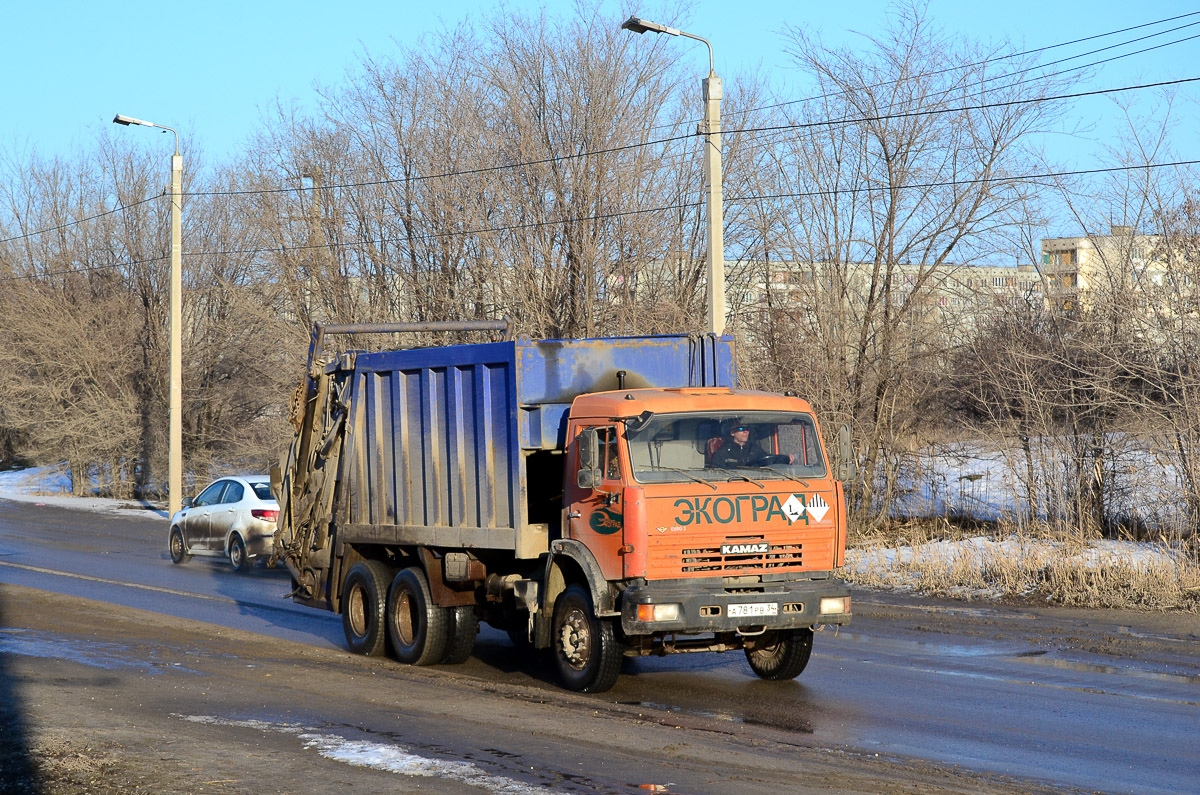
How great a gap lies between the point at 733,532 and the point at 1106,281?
11174 mm

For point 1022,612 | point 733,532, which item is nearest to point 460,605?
point 733,532

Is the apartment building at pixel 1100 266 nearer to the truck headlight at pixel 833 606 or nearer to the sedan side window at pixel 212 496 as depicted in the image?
the truck headlight at pixel 833 606

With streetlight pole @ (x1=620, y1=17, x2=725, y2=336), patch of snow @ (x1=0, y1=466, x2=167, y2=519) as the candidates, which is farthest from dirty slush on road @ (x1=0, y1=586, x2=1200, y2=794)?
patch of snow @ (x1=0, y1=466, x2=167, y2=519)

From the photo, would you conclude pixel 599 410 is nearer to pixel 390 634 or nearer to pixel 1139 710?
pixel 390 634

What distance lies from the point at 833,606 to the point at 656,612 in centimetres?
145

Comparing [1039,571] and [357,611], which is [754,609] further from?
[1039,571]

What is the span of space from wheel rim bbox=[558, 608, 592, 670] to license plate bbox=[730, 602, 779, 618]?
1.16 metres

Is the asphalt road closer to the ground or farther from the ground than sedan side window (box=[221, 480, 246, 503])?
closer to the ground

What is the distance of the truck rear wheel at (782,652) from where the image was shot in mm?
9891

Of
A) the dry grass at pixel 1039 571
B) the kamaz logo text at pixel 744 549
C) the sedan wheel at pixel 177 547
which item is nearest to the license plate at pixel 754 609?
the kamaz logo text at pixel 744 549

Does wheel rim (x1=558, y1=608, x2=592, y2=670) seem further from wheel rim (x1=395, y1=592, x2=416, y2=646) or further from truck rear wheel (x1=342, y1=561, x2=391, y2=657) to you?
truck rear wheel (x1=342, y1=561, x2=391, y2=657)

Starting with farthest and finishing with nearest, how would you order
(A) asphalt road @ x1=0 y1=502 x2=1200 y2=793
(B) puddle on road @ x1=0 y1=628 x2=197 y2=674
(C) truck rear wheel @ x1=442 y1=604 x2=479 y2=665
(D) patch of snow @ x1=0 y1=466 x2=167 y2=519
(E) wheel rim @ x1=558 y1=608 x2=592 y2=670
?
(D) patch of snow @ x1=0 y1=466 x2=167 y2=519, (C) truck rear wheel @ x1=442 y1=604 x2=479 y2=665, (B) puddle on road @ x1=0 y1=628 x2=197 y2=674, (E) wheel rim @ x1=558 y1=608 x2=592 y2=670, (A) asphalt road @ x1=0 y1=502 x2=1200 y2=793

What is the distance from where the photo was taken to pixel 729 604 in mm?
9008

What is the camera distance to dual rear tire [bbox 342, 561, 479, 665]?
1096 centimetres
